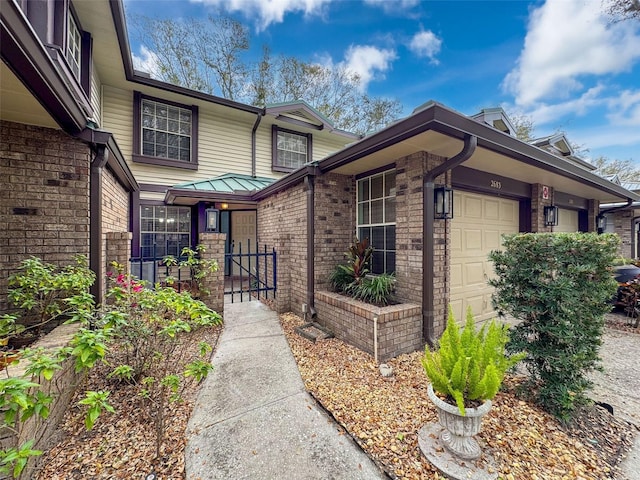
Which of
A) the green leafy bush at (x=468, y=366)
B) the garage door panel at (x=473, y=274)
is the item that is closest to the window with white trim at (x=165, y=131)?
the garage door panel at (x=473, y=274)

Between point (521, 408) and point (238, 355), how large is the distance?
3177 mm

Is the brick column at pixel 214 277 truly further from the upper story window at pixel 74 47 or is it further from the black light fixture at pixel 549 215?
the black light fixture at pixel 549 215

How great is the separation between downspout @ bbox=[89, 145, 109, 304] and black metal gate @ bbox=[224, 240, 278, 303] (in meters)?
2.39

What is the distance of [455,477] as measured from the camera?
5.68ft

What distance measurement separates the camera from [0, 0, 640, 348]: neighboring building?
8.68ft

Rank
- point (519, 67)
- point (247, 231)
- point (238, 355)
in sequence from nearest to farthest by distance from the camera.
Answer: point (238, 355) < point (247, 231) < point (519, 67)

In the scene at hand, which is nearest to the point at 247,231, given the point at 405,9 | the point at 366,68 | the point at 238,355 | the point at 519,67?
the point at 238,355

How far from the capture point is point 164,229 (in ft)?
24.4

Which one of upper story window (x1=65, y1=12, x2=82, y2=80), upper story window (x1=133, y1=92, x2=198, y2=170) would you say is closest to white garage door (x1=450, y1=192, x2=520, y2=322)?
upper story window (x1=65, y1=12, x2=82, y2=80)

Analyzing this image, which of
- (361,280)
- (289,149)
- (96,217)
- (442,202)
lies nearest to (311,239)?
(361,280)

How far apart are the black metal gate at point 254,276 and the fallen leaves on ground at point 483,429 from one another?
3.06 meters

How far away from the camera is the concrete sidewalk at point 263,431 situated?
181 centimetres

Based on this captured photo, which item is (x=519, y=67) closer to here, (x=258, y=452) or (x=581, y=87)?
(x=581, y=87)

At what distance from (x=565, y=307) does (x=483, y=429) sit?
129cm
